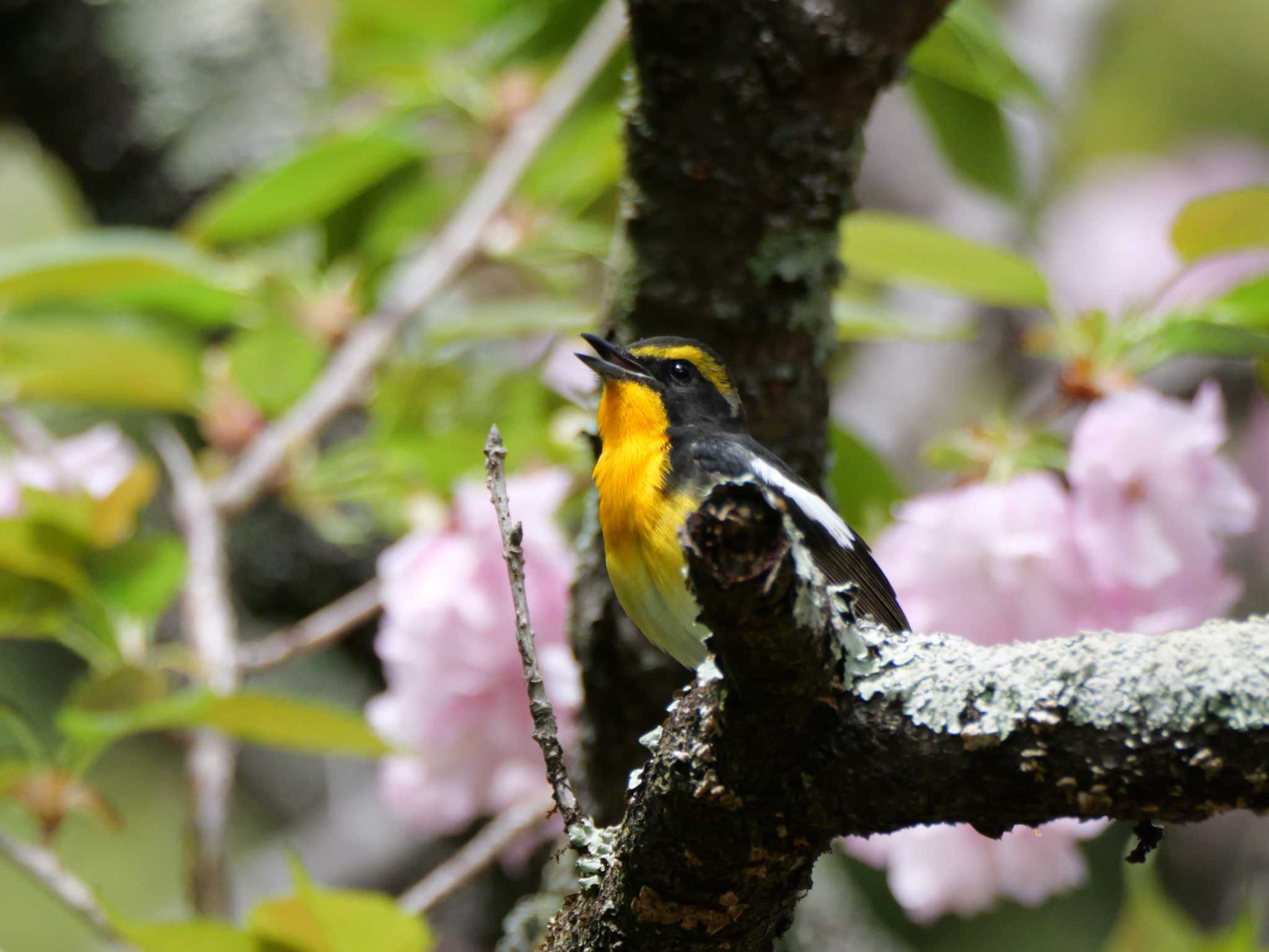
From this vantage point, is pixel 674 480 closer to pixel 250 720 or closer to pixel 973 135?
A: pixel 250 720

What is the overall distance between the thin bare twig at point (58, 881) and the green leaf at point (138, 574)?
1.36 feet

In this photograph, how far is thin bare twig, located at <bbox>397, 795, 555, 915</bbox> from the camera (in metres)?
1.93

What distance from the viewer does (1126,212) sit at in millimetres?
7055

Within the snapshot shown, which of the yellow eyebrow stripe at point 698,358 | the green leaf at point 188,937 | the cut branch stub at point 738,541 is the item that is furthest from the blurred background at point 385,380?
the cut branch stub at point 738,541

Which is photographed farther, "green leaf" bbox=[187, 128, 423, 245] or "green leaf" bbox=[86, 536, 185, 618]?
"green leaf" bbox=[187, 128, 423, 245]

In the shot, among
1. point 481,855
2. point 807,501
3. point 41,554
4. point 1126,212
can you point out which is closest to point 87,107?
point 41,554

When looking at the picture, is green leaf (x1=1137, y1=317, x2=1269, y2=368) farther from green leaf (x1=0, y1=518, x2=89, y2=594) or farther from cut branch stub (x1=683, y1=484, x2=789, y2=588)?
green leaf (x1=0, y1=518, x2=89, y2=594)

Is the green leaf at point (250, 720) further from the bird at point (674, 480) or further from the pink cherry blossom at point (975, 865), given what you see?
the pink cherry blossom at point (975, 865)

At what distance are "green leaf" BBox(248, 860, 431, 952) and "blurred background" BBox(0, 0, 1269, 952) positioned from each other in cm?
14

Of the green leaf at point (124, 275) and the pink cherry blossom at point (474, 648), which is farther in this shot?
the green leaf at point (124, 275)

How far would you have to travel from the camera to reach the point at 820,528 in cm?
157

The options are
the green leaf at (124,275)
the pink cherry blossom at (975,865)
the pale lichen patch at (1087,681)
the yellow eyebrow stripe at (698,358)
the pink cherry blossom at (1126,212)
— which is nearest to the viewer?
→ the pale lichen patch at (1087,681)

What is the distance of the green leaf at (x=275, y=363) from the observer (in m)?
2.40

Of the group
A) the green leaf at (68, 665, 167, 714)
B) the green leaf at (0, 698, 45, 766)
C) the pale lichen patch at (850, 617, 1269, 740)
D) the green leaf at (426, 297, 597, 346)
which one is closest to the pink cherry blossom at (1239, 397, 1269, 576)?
the green leaf at (426, 297, 597, 346)
